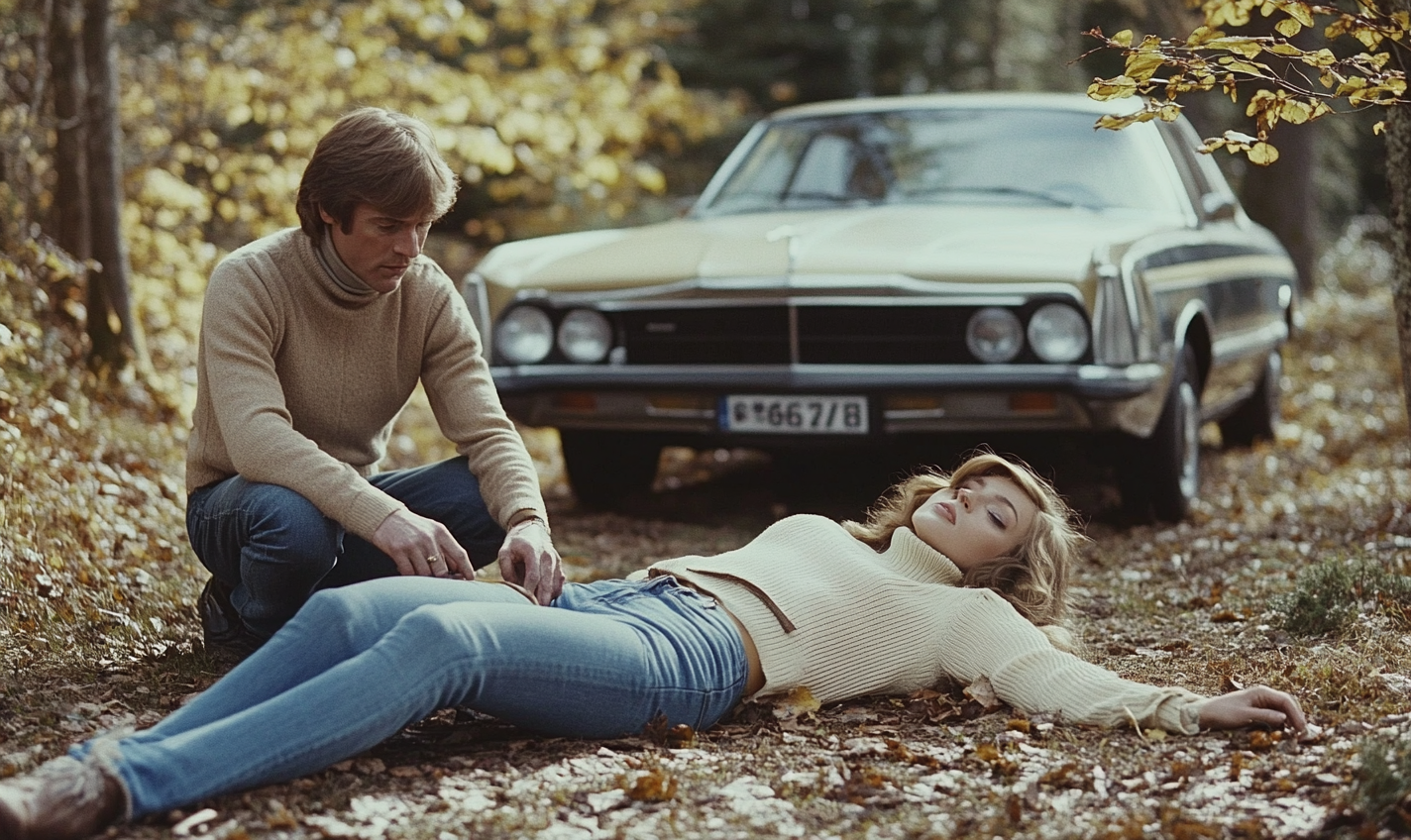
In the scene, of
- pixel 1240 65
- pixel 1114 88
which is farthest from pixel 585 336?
pixel 1240 65

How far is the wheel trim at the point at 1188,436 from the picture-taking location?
6.04 meters

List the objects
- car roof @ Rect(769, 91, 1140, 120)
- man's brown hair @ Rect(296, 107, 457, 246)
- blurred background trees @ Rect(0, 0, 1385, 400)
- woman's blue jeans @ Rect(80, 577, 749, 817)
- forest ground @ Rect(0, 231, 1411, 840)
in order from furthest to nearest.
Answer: blurred background trees @ Rect(0, 0, 1385, 400), car roof @ Rect(769, 91, 1140, 120), man's brown hair @ Rect(296, 107, 457, 246), forest ground @ Rect(0, 231, 1411, 840), woman's blue jeans @ Rect(80, 577, 749, 817)

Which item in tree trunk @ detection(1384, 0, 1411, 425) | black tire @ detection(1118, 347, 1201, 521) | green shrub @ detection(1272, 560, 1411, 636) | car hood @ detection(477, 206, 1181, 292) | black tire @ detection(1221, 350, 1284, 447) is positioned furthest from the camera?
black tire @ detection(1221, 350, 1284, 447)

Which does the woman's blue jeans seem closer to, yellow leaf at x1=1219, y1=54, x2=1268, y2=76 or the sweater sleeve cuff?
the sweater sleeve cuff

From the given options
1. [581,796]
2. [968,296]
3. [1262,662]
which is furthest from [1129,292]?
[581,796]

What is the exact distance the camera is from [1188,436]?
6.25 metres

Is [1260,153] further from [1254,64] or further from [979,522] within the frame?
[979,522]

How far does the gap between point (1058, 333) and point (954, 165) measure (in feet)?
4.76

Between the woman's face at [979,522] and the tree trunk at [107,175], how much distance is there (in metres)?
4.95

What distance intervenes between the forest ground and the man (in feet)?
1.38

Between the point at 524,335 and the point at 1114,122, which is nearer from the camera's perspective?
the point at 1114,122

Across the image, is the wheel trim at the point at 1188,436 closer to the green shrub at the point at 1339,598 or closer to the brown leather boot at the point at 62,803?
the green shrub at the point at 1339,598

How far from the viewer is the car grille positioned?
5.55 metres

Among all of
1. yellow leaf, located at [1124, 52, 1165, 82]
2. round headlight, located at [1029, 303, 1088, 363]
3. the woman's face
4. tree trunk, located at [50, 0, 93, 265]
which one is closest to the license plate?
round headlight, located at [1029, 303, 1088, 363]
